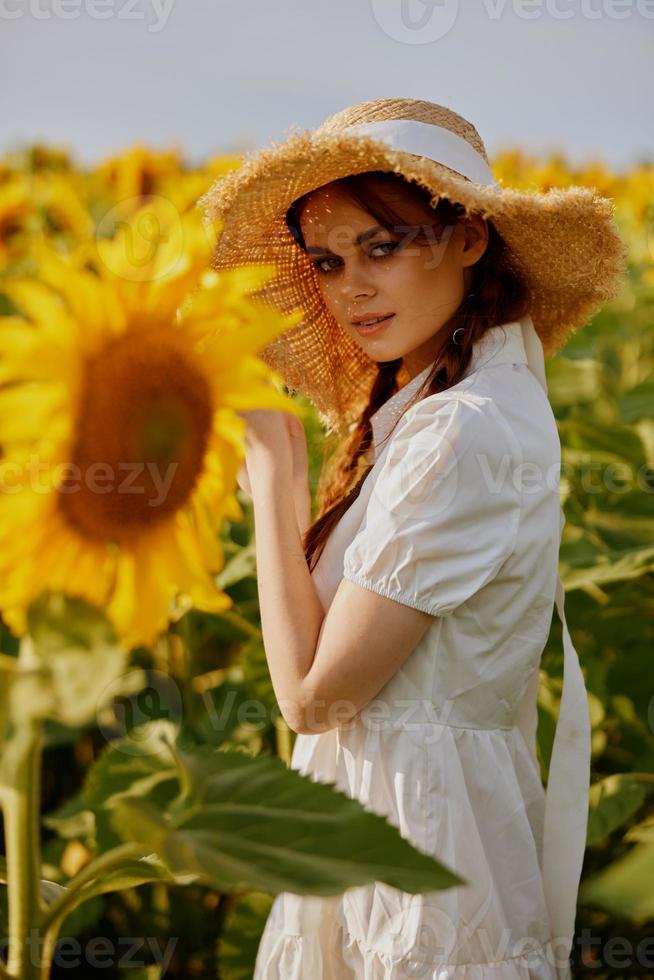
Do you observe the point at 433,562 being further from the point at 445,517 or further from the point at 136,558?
the point at 136,558

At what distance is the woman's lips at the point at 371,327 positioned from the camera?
1486mm

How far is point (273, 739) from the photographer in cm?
251

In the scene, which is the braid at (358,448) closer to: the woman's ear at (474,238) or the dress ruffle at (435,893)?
the woman's ear at (474,238)

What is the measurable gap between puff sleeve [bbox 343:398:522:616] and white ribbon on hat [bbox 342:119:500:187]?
34 centimetres

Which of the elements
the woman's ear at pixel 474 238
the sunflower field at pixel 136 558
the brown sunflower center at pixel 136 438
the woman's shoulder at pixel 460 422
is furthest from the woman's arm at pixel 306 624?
the brown sunflower center at pixel 136 438

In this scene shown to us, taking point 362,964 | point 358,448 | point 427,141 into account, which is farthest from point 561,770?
point 427,141

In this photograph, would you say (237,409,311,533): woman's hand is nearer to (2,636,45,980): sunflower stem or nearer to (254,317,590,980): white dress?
(254,317,590,980): white dress

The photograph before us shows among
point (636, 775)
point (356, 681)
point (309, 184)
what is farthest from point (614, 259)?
point (636, 775)

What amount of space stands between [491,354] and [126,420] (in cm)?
79

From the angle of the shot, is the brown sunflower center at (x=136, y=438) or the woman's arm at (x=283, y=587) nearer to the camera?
the brown sunflower center at (x=136, y=438)

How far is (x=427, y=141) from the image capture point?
145 centimetres

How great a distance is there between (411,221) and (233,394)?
0.75 metres

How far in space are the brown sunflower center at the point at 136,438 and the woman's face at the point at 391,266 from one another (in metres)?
0.68

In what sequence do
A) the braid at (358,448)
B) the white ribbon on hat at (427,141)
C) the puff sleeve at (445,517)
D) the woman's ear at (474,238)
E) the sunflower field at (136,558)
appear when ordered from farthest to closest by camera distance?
the braid at (358,448) < the woman's ear at (474,238) < the white ribbon on hat at (427,141) < the puff sleeve at (445,517) < the sunflower field at (136,558)
